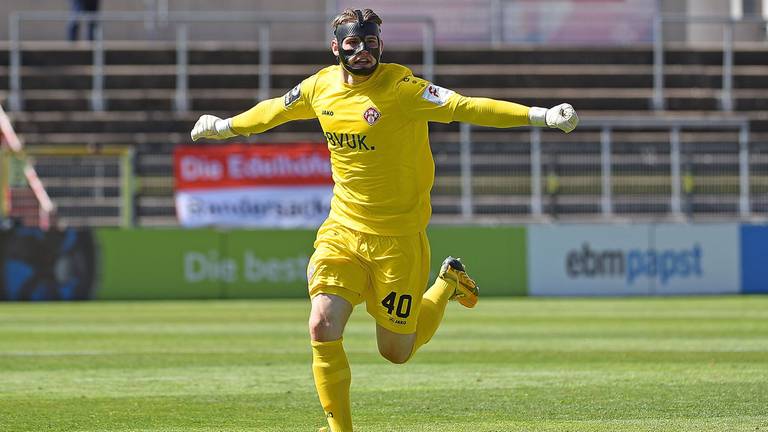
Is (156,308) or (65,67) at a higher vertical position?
(65,67)

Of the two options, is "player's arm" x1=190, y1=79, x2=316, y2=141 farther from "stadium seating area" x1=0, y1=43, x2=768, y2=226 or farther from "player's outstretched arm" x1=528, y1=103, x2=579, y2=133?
"stadium seating area" x1=0, y1=43, x2=768, y2=226

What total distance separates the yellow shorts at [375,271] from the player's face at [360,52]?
916mm

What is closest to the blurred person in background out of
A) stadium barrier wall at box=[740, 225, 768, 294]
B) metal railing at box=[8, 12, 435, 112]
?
metal railing at box=[8, 12, 435, 112]

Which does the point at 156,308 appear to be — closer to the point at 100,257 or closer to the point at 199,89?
the point at 100,257

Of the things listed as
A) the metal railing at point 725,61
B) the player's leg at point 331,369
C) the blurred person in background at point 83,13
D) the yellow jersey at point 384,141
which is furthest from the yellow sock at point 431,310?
the blurred person in background at point 83,13

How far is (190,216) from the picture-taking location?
23047 mm

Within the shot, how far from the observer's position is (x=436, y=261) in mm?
21938

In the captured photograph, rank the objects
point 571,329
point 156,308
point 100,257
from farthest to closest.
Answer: point 100,257, point 156,308, point 571,329

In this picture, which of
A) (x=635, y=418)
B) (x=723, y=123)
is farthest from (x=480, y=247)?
(x=635, y=418)

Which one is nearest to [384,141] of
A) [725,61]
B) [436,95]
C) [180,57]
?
[436,95]

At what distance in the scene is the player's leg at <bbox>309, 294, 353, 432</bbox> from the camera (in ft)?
25.2

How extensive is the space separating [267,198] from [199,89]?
5454 mm

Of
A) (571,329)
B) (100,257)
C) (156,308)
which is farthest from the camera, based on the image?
(100,257)

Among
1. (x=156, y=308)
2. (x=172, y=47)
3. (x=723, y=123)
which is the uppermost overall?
(x=172, y=47)
